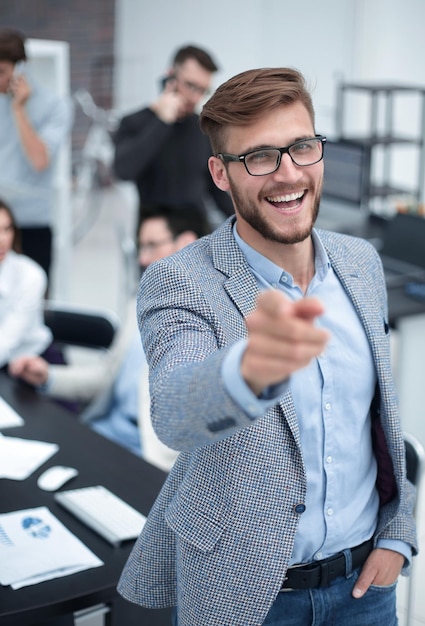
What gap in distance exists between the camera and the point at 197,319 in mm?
1266

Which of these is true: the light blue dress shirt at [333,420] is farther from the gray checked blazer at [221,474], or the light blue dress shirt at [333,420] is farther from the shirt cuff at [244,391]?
the shirt cuff at [244,391]

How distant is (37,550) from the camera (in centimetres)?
186

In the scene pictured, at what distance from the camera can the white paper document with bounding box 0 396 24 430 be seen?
8.43 ft

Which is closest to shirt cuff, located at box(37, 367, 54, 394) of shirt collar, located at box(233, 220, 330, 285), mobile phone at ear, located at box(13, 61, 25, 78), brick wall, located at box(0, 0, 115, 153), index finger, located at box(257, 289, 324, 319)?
mobile phone at ear, located at box(13, 61, 25, 78)

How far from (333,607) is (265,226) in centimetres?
59

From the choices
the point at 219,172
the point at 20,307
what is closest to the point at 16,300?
the point at 20,307

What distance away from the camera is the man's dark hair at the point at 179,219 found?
3203 mm

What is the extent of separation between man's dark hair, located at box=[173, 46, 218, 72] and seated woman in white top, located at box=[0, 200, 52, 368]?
3.74 ft

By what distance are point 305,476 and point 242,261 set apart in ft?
1.07

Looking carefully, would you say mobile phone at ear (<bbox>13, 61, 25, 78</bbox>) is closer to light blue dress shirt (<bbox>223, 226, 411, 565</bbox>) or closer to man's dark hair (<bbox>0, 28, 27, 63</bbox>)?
man's dark hair (<bbox>0, 28, 27, 63</bbox>)

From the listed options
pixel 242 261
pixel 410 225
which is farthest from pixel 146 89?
pixel 242 261

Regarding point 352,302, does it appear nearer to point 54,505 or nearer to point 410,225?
point 54,505

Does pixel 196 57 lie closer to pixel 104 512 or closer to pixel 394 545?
pixel 104 512

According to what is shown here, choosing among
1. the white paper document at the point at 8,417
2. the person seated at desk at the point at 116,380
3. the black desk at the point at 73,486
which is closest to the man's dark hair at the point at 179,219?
the person seated at desk at the point at 116,380
